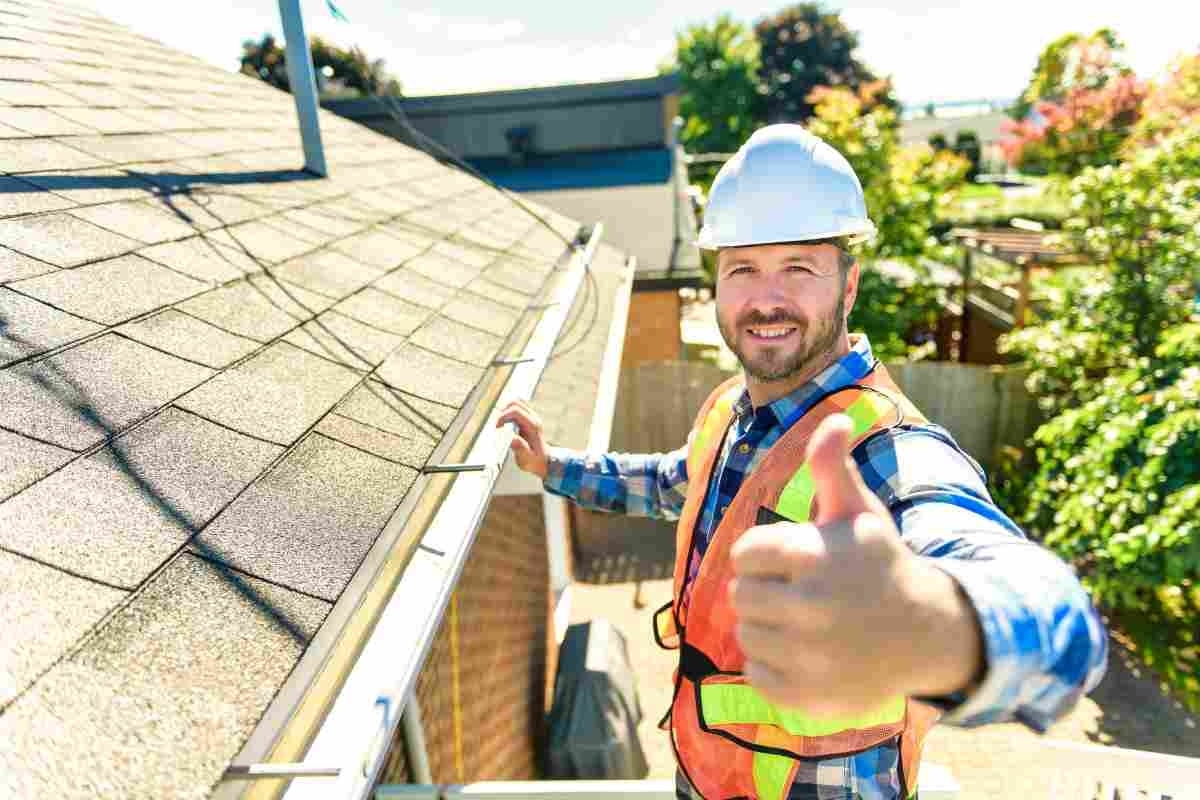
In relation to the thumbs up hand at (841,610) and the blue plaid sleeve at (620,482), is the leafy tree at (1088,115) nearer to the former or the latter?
Result: the blue plaid sleeve at (620,482)

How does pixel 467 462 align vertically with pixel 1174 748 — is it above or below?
above

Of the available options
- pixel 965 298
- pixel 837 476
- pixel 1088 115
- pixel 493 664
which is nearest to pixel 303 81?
pixel 493 664

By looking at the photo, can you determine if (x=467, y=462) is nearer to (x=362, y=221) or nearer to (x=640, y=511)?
(x=640, y=511)

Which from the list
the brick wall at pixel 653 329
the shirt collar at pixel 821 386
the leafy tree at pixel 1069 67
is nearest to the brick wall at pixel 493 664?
the shirt collar at pixel 821 386

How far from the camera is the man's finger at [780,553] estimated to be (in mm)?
828

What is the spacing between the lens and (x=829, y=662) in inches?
32.2

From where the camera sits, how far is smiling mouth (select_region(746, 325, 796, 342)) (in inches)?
72.4

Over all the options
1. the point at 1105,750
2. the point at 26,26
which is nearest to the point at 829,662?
the point at 1105,750

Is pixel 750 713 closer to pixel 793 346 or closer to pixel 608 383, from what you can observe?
pixel 793 346

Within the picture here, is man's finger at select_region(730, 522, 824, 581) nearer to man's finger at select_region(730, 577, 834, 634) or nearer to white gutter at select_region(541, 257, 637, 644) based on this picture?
man's finger at select_region(730, 577, 834, 634)

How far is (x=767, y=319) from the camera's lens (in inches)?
72.7

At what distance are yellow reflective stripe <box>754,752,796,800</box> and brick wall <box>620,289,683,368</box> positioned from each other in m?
8.64

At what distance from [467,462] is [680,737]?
1.05 m

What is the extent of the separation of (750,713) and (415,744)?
77.9 inches
